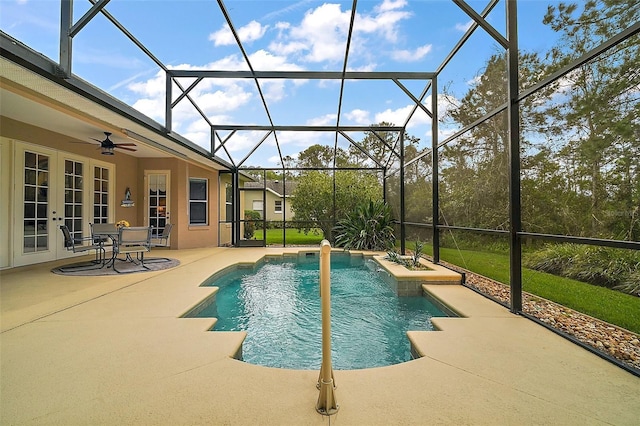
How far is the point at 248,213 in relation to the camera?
17.1 meters

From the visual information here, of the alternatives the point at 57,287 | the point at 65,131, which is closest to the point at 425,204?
the point at 57,287

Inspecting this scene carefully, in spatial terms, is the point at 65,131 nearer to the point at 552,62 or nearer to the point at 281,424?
the point at 281,424

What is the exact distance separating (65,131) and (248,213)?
1111cm

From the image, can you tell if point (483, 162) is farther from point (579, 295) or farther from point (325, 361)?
point (325, 361)

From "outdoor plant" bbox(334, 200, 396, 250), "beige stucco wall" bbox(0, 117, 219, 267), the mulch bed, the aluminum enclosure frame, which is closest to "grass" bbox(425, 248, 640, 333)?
the mulch bed

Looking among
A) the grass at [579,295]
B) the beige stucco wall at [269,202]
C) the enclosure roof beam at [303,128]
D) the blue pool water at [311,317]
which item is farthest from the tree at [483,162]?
the beige stucco wall at [269,202]

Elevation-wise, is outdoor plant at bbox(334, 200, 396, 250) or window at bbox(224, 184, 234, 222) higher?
window at bbox(224, 184, 234, 222)

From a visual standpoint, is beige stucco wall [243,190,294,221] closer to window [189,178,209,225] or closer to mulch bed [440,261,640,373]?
window [189,178,209,225]

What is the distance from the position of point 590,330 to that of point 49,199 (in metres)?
9.04

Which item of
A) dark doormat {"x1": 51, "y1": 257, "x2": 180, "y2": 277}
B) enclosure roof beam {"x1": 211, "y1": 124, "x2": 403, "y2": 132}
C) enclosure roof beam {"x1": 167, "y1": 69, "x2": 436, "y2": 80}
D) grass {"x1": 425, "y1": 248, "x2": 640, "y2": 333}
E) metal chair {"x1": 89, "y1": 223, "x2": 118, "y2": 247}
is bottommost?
grass {"x1": 425, "y1": 248, "x2": 640, "y2": 333}

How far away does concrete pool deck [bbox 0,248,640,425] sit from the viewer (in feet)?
5.35

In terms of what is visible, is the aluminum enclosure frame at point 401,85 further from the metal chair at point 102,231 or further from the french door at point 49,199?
the french door at point 49,199

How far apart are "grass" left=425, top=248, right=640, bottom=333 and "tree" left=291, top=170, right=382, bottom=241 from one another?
5031 mm

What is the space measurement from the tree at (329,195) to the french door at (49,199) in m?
6.03
